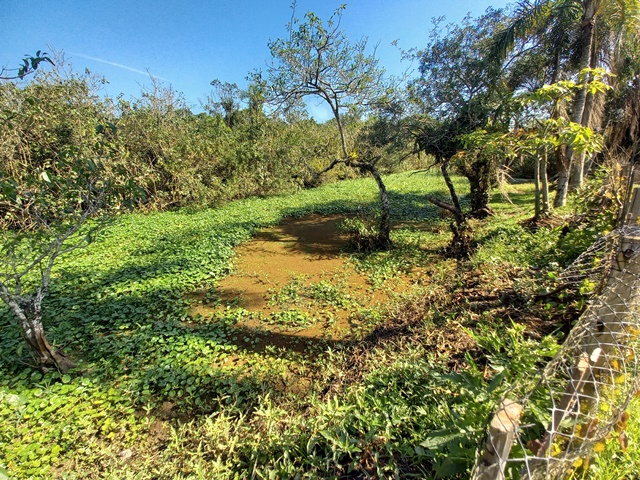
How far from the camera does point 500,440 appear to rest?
0.81 meters

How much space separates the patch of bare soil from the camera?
3.70 metres

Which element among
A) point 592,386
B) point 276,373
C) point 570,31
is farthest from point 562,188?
point 276,373

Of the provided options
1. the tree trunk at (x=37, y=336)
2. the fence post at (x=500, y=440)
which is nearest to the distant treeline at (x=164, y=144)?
the tree trunk at (x=37, y=336)

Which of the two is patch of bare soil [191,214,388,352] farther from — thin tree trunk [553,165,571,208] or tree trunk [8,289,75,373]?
thin tree trunk [553,165,571,208]

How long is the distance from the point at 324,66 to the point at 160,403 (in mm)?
6883

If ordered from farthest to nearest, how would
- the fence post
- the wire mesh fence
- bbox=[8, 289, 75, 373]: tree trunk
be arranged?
bbox=[8, 289, 75, 373]: tree trunk
the wire mesh fence
the fence post

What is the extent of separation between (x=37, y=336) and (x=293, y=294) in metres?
3.10

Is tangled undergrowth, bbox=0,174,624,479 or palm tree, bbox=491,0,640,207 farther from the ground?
palm tree, bbox=491,0,640,207

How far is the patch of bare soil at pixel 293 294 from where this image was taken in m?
3.70

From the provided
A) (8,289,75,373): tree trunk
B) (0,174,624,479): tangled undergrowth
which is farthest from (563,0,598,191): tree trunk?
(8,289,75,373): tree trunk

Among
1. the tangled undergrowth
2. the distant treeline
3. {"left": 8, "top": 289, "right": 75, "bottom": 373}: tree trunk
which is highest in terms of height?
the distant treeline

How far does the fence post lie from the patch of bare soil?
268 cm

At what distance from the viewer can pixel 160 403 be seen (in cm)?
264

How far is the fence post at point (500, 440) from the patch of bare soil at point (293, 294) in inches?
106
